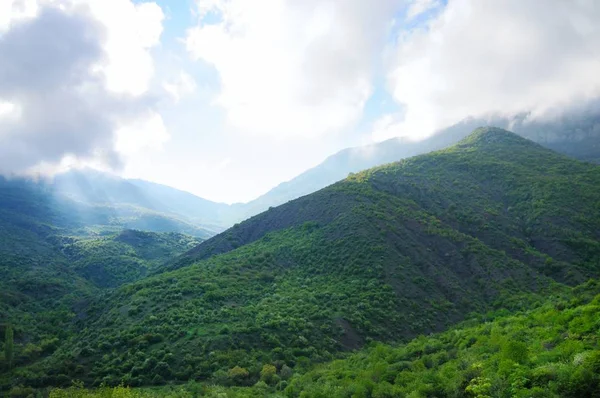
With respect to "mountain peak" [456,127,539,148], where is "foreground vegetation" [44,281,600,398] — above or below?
below

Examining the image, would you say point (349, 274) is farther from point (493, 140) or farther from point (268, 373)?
point (493, 140)

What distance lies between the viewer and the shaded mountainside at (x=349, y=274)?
4450 cm

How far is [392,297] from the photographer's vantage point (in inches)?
2370

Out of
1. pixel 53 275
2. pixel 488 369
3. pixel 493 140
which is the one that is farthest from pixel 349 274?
pixel 493 140

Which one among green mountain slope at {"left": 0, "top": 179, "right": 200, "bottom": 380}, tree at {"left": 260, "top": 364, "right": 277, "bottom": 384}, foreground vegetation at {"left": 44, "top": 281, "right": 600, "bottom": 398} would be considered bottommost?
tree at {"left": 260, "top": 364, "right": 277, "bottom": 384}

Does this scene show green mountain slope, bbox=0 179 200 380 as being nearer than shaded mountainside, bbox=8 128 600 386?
No

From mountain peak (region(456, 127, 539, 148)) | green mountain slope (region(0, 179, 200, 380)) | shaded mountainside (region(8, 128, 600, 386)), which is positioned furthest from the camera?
mountain peak (region(456, 127, 539, 148))

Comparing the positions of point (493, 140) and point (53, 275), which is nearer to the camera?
point (53, 275)

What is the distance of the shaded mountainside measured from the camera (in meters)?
44.5

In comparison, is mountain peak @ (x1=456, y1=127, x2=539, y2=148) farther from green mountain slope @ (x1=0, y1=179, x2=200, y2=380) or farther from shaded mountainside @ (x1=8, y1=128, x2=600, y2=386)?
green mountain slope @ (x1=0, y1=179, x2=200, y2=380)

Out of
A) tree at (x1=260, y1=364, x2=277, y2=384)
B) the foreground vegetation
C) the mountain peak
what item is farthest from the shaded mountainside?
the mountain peak

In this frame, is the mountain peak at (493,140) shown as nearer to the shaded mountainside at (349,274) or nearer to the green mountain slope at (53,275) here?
the shaded mountainside at (349,274)

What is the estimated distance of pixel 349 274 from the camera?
6806 centimetres

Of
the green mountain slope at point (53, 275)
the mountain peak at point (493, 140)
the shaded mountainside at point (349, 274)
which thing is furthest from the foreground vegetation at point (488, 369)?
the mountain peak at point (493, 140)
